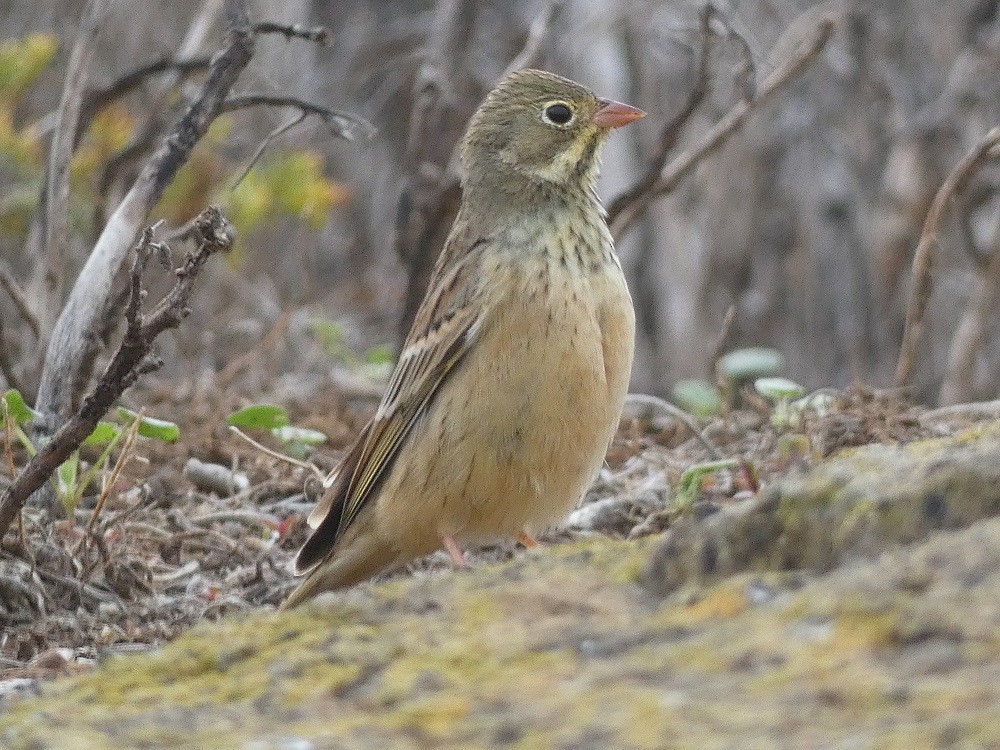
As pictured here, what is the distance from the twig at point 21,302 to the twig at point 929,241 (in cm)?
326

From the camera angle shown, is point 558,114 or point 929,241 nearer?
point 558,114

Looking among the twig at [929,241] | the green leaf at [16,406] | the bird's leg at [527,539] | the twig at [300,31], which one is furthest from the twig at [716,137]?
the green leaf at [16,406]

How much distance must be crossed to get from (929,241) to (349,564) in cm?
256

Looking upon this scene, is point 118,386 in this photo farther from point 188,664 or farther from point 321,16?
point 321,16

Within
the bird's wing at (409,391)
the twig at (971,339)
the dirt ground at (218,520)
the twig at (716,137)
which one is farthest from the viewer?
the twig at (971,339)

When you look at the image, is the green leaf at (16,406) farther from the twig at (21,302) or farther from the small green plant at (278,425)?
the twig at (21,302)

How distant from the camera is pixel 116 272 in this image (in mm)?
4883

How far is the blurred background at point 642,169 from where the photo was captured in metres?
8.75

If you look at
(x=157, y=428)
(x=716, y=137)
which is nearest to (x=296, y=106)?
(x=157, y=428)

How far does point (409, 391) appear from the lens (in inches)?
186

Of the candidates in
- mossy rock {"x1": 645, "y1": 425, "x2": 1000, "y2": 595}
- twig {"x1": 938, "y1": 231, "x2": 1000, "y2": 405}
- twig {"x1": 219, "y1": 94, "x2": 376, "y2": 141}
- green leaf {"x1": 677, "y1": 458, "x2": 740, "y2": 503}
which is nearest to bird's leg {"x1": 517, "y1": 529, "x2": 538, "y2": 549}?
green leaf {"x1": 677, "y1": 458, "x2": 740, "y2": 503}

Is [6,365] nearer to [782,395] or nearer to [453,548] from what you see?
[453,548]

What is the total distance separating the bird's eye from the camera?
202 inches

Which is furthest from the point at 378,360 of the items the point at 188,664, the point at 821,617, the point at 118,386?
the point at 821,617
